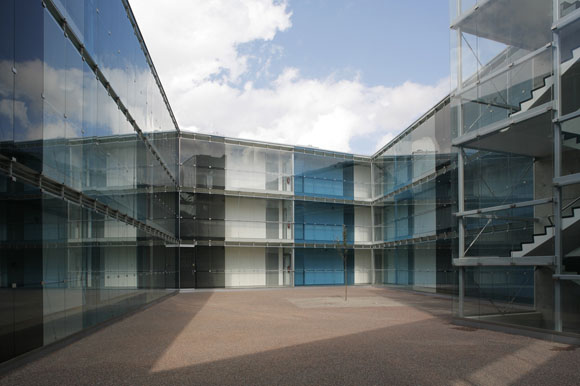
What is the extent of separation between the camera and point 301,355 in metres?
8.38

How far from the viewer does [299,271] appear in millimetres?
29453

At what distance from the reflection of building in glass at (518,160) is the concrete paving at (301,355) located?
4.70 feet

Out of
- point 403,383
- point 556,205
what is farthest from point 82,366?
point 556,205

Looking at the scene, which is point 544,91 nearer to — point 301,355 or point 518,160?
point 518,160

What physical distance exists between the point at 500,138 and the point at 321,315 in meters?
6.87

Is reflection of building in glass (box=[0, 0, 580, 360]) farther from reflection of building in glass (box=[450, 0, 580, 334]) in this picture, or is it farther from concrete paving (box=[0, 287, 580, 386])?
concrete paving (box=[0, 287, 580, 386])

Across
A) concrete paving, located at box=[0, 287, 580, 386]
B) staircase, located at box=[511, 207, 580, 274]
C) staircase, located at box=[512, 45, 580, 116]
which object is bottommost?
concrete paving, located at box=[0, 287, 580, 386]

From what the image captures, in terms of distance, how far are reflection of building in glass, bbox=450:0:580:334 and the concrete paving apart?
4.70ft

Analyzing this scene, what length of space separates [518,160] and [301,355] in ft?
25.4

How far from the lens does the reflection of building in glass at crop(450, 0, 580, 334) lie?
10.1m

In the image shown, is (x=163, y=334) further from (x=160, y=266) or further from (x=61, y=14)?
(x=160, y=266)

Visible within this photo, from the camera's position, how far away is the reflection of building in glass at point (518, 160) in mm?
10133

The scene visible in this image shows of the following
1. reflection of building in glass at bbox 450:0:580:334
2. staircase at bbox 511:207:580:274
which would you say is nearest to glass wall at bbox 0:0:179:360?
reflection of building in glass at bbox 450:0:580:334

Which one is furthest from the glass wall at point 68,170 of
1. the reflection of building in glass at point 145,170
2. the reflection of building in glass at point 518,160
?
the reflection of building in glass at point 518,160
